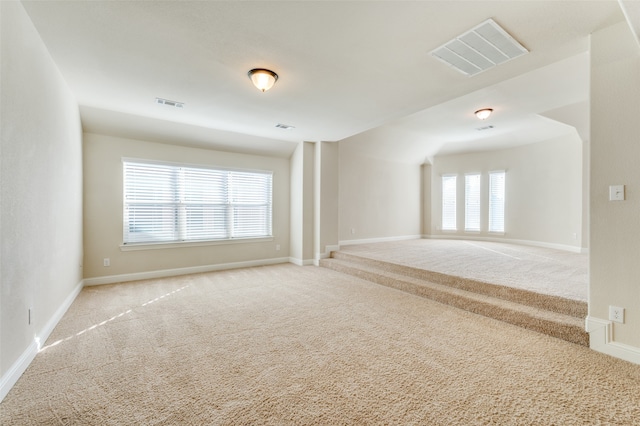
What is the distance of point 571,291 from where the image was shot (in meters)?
3.13

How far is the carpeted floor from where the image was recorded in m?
3.44

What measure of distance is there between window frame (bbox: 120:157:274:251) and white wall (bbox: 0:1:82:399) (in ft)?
4.26

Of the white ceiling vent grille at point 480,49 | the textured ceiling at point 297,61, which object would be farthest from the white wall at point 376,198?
the white ceiling vent grille at point 480,49

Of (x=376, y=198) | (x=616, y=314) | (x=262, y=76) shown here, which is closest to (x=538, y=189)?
(x=376, y=198)

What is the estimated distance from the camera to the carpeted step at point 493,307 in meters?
2.63

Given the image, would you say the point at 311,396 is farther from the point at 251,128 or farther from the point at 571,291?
the point at 251,128

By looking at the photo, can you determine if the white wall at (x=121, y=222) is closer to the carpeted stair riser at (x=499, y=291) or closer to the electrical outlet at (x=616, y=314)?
the carpeted stair riser at (x=499, y=291)

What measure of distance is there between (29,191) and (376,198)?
23.2ft

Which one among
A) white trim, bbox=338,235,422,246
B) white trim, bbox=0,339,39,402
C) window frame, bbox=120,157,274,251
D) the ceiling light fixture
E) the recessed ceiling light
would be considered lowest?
white trim, bbox=0,339,39,402

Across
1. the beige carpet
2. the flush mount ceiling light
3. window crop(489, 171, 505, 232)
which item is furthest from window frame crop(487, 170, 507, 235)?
the flush mount ceiling light

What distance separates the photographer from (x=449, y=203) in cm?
878

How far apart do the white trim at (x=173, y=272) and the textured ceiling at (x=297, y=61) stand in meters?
2.41

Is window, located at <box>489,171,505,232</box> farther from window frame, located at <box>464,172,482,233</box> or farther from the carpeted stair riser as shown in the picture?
the carpeted stair riser

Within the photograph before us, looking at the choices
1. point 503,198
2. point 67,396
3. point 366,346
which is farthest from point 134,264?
point 503,198
